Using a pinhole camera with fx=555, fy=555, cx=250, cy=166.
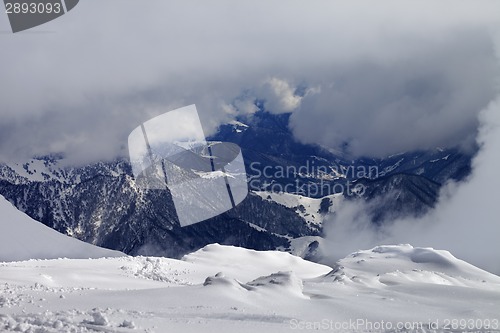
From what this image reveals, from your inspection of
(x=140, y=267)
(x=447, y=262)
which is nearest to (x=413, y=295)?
(x=140, y=267)

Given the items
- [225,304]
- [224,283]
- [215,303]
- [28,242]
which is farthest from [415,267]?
[28,242]

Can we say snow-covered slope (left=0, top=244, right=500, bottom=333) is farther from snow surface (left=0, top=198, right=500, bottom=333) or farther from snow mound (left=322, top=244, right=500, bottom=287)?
snow mound (left=322, top=244, right=500, bottom=287)

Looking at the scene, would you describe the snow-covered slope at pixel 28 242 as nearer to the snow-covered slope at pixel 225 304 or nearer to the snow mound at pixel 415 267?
the snow-covered slope at pixel 225 304

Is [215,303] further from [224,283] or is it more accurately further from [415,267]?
[415,267]

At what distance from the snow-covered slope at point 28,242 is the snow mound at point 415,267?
4099cm

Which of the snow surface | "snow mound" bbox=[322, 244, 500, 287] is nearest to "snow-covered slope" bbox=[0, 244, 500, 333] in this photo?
the snow surface

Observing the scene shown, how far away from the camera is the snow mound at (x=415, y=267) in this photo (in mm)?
71125

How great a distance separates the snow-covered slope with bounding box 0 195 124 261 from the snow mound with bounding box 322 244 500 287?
40994 mm

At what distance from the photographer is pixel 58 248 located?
91.9 m

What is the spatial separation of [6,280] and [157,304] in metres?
18.4

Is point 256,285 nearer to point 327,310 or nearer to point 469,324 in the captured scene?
point 327,310

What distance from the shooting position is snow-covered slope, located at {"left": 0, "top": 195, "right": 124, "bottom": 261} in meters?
86.0

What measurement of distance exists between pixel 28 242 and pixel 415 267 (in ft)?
202

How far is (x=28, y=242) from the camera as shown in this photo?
292ft
